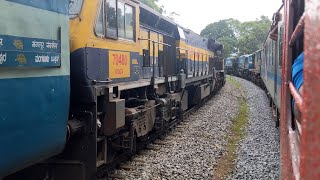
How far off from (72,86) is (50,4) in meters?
1.51

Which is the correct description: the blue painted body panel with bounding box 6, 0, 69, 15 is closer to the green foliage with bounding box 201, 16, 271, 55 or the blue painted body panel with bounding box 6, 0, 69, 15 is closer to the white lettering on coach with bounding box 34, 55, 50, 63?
the white lettering on coach with bounding box 34, 55, 50, 63

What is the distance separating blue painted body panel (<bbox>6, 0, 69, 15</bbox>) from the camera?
3360mm

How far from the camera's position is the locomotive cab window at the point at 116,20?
5.48m

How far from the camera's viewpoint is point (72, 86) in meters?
4.96

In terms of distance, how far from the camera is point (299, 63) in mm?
1953

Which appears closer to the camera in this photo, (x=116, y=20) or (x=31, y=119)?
(x=31, y=119)

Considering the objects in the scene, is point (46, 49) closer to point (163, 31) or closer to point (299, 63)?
point (299, 63)

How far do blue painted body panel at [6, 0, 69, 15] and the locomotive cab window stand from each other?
135 centimetres

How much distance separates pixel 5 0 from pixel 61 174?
2498 mm

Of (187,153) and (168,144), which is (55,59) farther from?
(168,144)

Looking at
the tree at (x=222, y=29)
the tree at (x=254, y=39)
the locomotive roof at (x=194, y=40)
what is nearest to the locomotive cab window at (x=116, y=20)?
the locomotive roof at (x=194, y=40)

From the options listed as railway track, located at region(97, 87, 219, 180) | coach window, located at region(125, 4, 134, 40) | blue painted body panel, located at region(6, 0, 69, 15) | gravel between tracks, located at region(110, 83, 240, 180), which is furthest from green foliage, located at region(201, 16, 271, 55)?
blue painted body panel, located at region(6, 0, 69, 15)

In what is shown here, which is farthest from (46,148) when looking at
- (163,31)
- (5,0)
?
(163,31)

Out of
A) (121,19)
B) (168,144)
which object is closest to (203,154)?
(168,144)
